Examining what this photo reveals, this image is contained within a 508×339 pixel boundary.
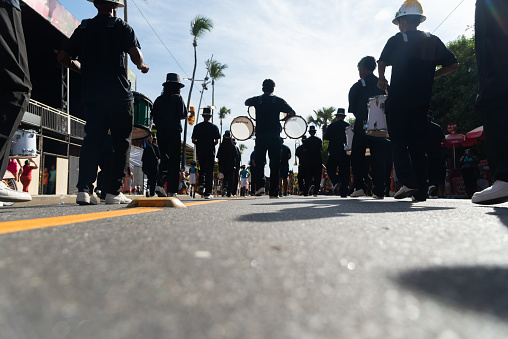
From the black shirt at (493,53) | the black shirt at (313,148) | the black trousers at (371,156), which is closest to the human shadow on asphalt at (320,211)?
the black shirt at (493,53)

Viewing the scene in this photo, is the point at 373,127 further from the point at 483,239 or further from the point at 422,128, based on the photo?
the point at 483,239

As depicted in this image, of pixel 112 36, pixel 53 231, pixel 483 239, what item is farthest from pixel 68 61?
pixel 483 239

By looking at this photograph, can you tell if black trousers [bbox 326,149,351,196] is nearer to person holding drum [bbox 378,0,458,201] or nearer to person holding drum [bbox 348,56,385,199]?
person holding drum [bbox 348,56,385,199]

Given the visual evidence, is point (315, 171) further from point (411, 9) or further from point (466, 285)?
point (466, 285)

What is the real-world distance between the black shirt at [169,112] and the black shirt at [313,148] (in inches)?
263

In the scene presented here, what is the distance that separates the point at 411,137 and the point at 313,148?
8395 millimetres

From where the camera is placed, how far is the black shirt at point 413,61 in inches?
215

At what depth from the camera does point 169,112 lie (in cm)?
786

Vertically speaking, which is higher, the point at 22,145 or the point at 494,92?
the point at 22,145

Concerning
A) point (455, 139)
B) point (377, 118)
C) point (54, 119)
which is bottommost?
point (377, 118)

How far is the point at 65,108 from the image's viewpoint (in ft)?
69.4

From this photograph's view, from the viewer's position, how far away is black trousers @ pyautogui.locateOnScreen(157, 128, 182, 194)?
307 inches

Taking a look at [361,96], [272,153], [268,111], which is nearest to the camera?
[361,96]

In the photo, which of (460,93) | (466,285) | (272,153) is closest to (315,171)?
(272,153)
